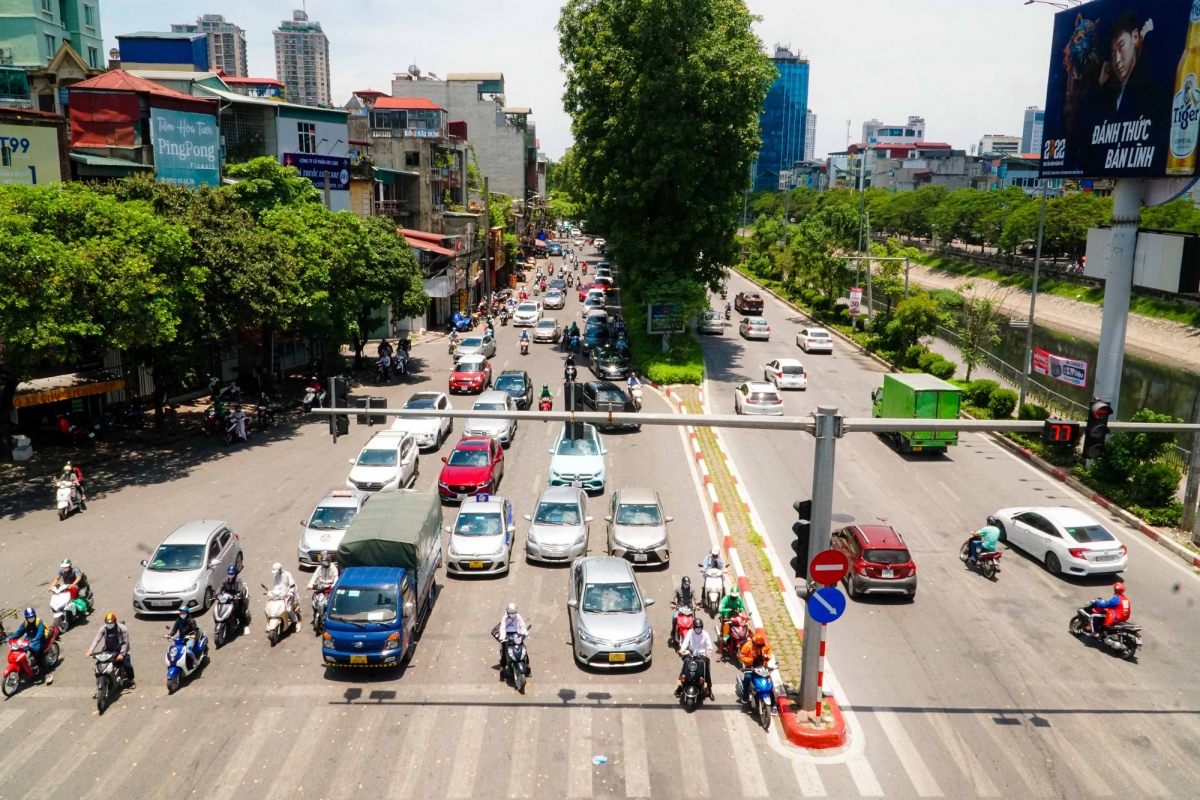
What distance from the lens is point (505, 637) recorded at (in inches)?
641

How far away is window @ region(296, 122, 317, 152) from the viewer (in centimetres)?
4903

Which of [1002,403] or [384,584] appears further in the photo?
[1002,403]

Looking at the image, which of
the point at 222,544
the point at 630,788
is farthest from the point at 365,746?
the point at 222,544

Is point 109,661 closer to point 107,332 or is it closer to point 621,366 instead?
point 107,332

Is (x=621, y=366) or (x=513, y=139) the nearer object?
(x=621, y=366)

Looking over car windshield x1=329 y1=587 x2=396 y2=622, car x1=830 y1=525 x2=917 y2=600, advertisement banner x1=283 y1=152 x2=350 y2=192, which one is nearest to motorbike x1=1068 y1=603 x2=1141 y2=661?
car x1=830 y1=525 x2=917 y2=600

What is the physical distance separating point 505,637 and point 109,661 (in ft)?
22.9

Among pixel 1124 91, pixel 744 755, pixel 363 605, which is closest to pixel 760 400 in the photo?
pixel 1124 91

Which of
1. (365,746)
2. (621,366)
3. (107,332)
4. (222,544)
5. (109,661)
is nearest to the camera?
(365,746)

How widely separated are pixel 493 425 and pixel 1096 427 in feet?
71.5

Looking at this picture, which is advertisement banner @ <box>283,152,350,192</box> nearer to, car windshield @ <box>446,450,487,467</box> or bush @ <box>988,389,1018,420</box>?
car windshield @ <box>446,450,487,467</box>

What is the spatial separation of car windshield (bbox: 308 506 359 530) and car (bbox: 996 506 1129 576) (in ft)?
57.2

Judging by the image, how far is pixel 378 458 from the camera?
26.9 m

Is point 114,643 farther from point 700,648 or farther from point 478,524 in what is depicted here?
point 700,648
